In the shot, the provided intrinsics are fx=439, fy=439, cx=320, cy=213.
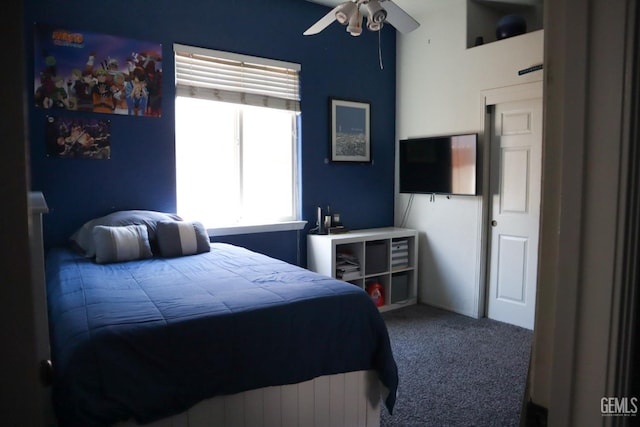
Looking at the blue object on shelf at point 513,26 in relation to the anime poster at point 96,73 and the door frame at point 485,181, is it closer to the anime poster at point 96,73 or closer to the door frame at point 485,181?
the door frame at point 485,181

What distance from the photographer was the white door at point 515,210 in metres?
3.66

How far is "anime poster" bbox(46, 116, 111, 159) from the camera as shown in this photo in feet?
9.94

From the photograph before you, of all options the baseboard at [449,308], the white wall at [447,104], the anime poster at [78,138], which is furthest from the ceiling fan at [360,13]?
the baseboard at [449,308]

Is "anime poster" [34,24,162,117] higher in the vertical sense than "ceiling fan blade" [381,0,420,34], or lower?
lower

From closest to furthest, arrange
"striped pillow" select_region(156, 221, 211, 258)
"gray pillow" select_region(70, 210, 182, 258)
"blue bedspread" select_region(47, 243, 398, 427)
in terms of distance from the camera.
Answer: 1. "blue bedspread" select_region(47, 243, 398, 427)
2. "gray pillow" select_region(70, 210, 182, 258)
3. "striped pillow" select_region(156, 221, 211, 258)

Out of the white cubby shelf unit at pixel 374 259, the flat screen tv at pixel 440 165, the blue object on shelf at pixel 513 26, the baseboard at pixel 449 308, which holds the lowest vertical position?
the baseboard at pixel 449 308

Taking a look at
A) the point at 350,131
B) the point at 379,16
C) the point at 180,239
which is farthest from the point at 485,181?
the point at 180,239

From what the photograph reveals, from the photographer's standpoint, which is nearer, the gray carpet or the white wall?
the gray carpet

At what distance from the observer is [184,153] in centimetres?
361

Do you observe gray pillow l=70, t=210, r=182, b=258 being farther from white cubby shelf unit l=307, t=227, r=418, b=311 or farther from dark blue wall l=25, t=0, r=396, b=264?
white cubby shelf unit l=307, t=227, r=418, b=311

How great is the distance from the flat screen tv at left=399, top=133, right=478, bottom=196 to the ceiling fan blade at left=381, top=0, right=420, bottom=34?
1.37 meters

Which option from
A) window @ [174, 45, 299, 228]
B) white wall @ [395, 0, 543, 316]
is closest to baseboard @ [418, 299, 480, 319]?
white wall @ [395, 0, 543, 316]

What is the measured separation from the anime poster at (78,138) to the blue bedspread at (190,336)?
1.00 m

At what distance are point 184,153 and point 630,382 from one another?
344 cm
